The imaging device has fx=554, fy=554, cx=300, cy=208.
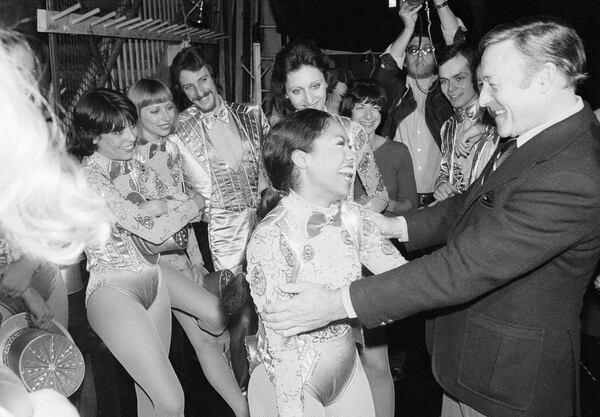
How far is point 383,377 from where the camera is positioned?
2.32 meters

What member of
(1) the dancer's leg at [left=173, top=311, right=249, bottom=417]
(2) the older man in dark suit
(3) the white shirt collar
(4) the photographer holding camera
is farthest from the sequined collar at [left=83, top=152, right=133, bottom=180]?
(4) the photographer holding camera

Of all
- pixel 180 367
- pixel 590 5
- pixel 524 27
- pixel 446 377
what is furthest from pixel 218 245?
pixel 590 5

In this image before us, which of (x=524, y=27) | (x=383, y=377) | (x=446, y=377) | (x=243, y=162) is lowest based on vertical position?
(x=383, y=377)

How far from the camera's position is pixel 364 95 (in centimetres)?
316

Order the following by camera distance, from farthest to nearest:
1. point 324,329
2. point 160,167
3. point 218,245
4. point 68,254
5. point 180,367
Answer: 1. point 180,367
2. point 218,245
3. point 160,167
4. point 324,329
5. point 68,254

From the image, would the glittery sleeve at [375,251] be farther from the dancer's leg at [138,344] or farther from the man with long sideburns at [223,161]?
the man with long sideburns at [223,161]

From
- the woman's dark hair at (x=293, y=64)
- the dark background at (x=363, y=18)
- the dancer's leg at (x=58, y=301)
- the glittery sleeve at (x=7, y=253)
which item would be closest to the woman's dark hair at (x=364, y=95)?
the woman's dark hair at (x=293, y=64)

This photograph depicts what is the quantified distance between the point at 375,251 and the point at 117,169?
1201 millimetres

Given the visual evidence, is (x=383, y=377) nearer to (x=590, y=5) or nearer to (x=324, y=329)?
(x=324, y=329)

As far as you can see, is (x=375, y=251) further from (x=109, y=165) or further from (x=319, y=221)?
(x=109, y=165)

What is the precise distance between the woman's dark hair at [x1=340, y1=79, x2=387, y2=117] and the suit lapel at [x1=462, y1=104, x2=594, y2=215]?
1.68 meters

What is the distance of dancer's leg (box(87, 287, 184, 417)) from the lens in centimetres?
212

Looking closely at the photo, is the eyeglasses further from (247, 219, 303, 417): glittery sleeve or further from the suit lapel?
(247, 219, 303, 417): glittery sleeve

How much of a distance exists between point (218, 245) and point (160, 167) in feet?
1.81
